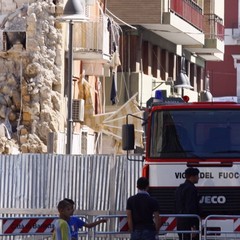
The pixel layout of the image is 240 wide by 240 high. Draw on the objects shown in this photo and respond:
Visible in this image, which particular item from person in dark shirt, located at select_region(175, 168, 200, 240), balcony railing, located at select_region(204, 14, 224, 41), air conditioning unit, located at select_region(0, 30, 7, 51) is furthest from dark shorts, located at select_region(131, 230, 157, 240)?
balcony railing, located at select_region(204, 14, 224, 41)

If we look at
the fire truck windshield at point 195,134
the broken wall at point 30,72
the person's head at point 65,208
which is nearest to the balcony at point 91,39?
the broken wall at point 30,72

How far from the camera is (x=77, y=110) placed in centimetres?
3525

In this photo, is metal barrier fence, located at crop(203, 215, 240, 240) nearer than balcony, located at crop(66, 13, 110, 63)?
Yes

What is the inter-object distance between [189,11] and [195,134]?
26.7 metres

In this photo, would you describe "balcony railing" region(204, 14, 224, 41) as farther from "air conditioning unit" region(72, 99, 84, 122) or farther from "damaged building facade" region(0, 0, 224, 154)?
"air conditioning unit" region(72, 99, 84, 122)

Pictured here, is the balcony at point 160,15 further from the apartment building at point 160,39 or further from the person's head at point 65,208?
the person's head at point 65,208

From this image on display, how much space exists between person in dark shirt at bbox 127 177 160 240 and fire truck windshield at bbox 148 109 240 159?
3.75 m

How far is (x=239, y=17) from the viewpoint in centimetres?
6888

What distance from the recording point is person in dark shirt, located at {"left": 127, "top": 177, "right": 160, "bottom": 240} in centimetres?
1828

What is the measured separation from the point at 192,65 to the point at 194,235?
37380 millimetres

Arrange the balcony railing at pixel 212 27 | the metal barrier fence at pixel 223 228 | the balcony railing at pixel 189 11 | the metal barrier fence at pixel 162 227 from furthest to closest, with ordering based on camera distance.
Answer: the balcony railing at pixel 212 27
the balcony railing at pixel 189 11
the metal barrier fence at pixel 223 228
the metal barrier fence at pixel 162 227

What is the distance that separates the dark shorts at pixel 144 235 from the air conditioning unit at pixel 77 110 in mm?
16919

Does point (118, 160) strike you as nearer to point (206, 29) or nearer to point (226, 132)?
point (226, 132)

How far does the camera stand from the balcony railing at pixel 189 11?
45.5 meters
